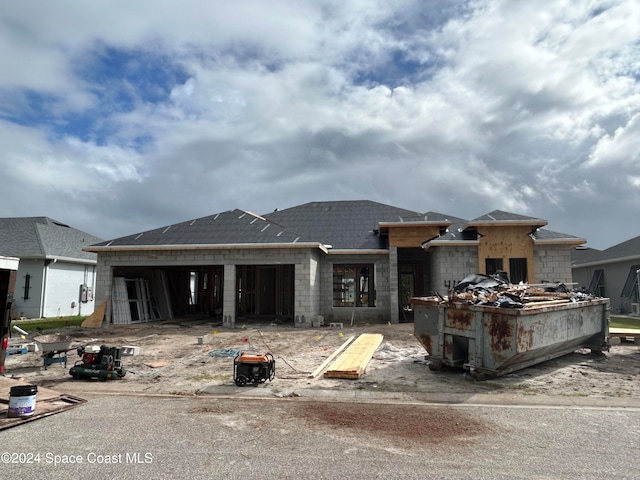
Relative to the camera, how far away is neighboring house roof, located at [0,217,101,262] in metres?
22.6

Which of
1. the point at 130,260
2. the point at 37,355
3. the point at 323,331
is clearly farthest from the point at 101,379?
the point at 130,260

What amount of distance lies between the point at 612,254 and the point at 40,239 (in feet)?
115

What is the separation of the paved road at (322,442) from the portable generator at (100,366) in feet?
5.16

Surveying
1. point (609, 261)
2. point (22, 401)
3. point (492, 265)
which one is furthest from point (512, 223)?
point (22, 401)

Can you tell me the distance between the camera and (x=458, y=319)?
8.20 meters

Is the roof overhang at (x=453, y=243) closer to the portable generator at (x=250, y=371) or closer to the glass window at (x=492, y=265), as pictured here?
the glass window at (x=492, y=265)

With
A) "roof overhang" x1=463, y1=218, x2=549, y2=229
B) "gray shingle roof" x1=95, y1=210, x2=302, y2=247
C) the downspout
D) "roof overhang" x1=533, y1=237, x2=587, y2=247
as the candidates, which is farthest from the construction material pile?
the downspout

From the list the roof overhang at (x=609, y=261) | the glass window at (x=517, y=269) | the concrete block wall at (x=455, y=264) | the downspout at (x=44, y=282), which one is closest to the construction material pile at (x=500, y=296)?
the concrete block wall at (x=455, y=264)

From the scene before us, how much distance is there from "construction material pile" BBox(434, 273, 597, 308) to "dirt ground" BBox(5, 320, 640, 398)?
4.81 feet

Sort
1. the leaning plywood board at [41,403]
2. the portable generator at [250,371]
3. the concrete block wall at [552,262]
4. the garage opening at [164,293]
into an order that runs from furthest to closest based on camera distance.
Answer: the garage opening at [164,293], the concrete block wall at [552,262], the portable generator at [250,371], the leaning plywood board at [41,403]

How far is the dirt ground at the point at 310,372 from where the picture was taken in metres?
7.45

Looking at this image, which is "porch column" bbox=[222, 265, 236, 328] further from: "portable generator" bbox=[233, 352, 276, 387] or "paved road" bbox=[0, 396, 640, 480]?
"paved road" bbox=[0, 396, 640, 480]

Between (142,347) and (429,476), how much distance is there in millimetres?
10332

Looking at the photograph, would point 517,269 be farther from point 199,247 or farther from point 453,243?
point 199,247
